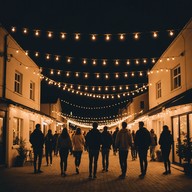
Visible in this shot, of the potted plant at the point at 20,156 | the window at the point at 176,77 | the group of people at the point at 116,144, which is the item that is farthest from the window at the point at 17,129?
the window at the point at 176,77

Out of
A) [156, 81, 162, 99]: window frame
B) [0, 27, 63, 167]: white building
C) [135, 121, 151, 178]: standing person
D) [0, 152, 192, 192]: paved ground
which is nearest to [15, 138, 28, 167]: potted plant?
[0, 27, 63, 167]: white building

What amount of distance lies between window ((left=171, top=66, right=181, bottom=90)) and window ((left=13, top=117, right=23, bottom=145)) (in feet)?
29.3

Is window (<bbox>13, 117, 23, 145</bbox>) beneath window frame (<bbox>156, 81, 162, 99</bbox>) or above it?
beneath

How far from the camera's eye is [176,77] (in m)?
17.3

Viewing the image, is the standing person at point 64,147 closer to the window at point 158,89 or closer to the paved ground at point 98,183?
the paved ground at point 98,183

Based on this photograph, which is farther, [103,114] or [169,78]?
[103,114]

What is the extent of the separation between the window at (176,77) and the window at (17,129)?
8.92m

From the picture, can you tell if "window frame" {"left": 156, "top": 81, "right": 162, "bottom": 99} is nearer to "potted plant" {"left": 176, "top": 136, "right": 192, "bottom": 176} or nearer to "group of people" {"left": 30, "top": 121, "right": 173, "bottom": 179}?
"potted plant" {"left": 176, "top": 136, "right": 192, "bottom": 176}

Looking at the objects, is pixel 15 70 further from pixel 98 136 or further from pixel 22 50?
pixel 98 136

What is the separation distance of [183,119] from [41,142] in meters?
6.47

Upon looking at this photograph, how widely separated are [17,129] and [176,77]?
929cm

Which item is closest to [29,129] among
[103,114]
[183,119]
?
[183,119]

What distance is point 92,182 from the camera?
10.1 m

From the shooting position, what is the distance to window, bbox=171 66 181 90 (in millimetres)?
16797
